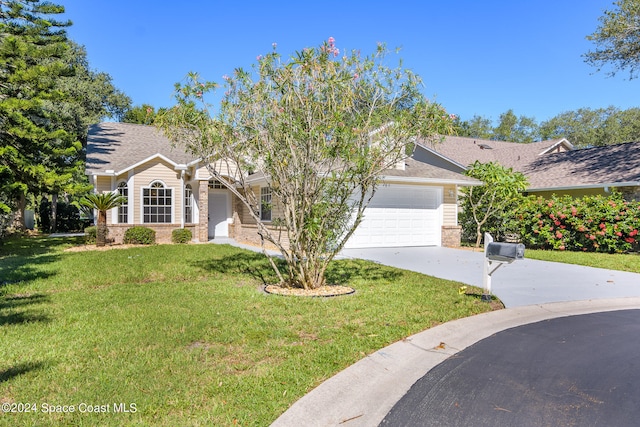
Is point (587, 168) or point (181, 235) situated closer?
point (181, 235)

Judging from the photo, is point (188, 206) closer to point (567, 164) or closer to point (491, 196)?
point (491, 196)

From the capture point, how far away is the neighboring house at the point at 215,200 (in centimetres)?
1520

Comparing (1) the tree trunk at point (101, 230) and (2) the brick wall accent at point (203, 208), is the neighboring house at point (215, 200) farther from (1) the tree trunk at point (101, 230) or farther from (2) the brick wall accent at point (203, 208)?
(1) the tree trunk at point (101, 230)

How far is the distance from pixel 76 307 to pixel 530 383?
20.2 feet

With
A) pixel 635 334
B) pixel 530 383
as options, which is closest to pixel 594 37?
pixel 635 334

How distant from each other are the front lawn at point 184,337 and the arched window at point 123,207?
7783 millimetres

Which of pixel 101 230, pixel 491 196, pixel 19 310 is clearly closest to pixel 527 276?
pixel 491 196

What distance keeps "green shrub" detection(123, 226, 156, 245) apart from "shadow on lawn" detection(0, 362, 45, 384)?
41.5 feet

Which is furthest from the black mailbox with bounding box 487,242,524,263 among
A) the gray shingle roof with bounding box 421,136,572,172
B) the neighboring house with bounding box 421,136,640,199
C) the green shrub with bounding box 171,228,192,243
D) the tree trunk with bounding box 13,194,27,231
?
the tree trunk with bounding box 13,194,27,231

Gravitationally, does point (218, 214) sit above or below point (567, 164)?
below

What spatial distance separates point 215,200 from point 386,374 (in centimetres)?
1691

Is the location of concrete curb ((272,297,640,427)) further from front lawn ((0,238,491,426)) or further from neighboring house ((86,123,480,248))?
neighboring house ((86,123,480,248))

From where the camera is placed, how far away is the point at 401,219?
15516mm

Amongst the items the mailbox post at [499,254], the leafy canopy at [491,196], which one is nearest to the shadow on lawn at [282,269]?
the mailbox post at [499,254]
